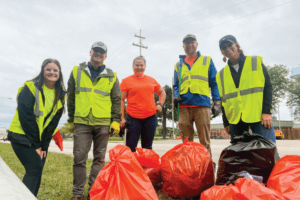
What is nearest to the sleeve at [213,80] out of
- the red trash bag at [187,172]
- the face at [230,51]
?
the face at [230,51]

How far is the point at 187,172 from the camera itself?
6.85 feet

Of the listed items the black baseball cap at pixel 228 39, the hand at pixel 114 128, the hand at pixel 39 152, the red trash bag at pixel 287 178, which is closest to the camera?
the red trash bag at pixel 287 178

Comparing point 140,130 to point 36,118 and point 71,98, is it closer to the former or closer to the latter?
point 71,98

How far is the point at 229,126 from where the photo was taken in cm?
255

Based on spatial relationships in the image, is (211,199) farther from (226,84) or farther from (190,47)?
(190,47)

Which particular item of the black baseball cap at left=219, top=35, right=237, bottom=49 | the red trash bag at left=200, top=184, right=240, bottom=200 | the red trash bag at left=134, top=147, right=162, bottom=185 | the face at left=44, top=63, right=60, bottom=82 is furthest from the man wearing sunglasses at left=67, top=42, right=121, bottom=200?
the red trash bag at left=200, top=184, right=240, bottom=200

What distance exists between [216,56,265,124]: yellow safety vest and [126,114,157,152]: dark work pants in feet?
3.38

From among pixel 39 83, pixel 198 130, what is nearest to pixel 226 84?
pixel 198 130

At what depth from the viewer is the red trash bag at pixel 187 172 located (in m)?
2.08

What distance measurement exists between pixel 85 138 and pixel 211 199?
1618 mm

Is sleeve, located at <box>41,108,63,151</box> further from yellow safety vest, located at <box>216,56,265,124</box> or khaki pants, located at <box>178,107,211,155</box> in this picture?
yellow safety vest, located at <box>216,56,265,124</box>

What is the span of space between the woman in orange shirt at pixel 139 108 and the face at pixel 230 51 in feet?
3.69

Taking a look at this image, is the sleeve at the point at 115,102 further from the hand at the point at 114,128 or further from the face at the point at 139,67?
the face at the point at 139,67

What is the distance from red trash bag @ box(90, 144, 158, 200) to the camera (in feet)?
5.10
